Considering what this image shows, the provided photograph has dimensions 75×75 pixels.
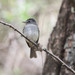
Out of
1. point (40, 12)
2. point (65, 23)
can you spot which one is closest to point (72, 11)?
point (65, 23)

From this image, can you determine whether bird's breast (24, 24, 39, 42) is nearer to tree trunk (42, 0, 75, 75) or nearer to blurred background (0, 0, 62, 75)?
tree trunk (42, 0, 75, 75)

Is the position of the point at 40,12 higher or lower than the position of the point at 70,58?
higher

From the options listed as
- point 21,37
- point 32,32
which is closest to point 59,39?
point 32,32

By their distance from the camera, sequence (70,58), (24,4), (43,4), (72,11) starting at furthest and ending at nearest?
(43,4) → (24,4) → (72,11) → (70,58)

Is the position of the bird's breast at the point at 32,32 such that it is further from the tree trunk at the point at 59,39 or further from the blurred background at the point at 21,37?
the blurred background at the point at 21,37

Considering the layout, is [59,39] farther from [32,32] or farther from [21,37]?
[21,37]

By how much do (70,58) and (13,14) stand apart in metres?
2.75

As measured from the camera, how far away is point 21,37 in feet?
21.0

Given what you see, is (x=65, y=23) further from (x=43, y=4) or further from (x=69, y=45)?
(x=43, y=4)

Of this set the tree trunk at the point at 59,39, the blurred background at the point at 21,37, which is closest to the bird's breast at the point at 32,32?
the tree trunk at the point at 59,39

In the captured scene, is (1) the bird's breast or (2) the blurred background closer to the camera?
(1) the bird's breast

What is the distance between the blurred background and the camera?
20.4ft

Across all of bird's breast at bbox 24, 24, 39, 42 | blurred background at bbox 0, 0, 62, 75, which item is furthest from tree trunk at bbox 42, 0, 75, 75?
blurred background at bbox 0, 0, 62, 75

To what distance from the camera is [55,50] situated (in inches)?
165
